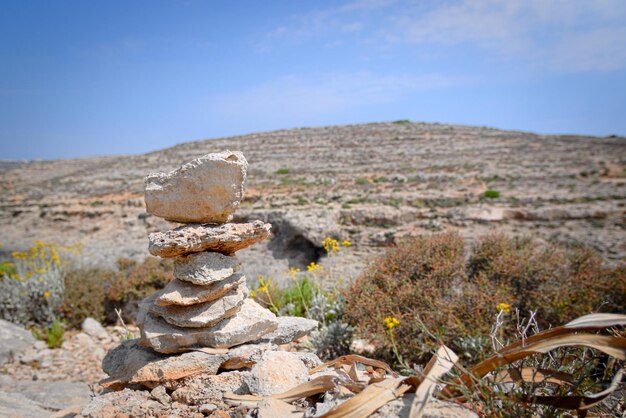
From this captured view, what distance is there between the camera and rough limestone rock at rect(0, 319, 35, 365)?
567 cm

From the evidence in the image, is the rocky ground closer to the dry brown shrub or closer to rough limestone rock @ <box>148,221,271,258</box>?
rough limestone rock @ <box>148,221,271,258</box>

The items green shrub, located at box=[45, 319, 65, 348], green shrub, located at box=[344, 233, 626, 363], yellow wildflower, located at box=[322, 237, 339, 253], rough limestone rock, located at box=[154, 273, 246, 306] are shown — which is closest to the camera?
rough limestone rock, located at box=[154, 273, 246, 306]

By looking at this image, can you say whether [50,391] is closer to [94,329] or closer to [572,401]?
[94,329]

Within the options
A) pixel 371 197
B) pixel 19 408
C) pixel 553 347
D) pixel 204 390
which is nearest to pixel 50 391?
pixel 19 408

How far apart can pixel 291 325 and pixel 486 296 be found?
7.97 ft

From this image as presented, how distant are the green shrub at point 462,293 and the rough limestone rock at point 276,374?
183 cm

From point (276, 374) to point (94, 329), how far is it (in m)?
5.42

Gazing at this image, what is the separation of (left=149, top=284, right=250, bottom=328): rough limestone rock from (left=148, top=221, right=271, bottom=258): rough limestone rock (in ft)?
1.44

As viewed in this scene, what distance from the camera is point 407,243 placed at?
20.3 ft

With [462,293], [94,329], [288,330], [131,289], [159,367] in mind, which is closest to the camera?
[159,367]

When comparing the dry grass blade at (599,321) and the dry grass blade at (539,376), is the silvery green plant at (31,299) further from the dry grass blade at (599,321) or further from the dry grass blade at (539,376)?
the dry grass blade at (599,321)

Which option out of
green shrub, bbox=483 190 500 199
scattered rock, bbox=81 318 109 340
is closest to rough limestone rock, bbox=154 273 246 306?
scattered rock, bbox=81 318 109 340

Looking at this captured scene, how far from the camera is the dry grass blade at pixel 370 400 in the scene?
71.9 inches

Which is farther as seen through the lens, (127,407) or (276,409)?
(127,407)
